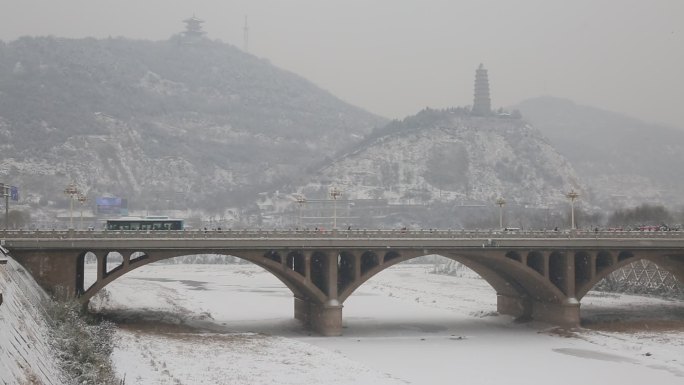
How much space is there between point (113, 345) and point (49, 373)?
16287 mm

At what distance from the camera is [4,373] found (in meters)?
30.7

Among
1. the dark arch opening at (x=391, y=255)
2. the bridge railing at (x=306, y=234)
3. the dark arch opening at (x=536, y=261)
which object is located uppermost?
the bridge railing at (x=306, y=234)

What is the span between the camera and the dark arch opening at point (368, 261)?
7364 cm

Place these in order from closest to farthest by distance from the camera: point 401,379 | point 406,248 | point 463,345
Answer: point 401,379 < point 463,345 < point 406,248

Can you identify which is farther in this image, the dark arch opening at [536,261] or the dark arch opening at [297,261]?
the dark arch opening at [536,261]

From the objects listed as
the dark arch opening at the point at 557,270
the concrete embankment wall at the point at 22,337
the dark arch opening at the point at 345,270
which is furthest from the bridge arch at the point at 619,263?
the concrete embankment wall at the point at 22,337

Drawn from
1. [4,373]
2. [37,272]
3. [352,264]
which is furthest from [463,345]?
[4,373]

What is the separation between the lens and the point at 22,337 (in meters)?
38.9

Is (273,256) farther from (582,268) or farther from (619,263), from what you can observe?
(619,263)

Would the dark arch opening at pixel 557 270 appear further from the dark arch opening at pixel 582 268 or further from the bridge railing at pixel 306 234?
the bridge railing at pixel 306 234

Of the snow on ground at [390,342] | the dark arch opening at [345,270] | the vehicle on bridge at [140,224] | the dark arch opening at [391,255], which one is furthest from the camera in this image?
the dark arch opening at [391,255]

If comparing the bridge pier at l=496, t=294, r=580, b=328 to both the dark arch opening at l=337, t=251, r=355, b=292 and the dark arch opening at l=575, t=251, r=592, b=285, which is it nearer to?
the dark arch opening at l=575, t=251, r=592, b=285

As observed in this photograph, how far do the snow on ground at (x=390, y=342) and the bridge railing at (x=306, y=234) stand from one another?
757 centimetres

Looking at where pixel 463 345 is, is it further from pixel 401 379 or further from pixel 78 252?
pixel 78 252
